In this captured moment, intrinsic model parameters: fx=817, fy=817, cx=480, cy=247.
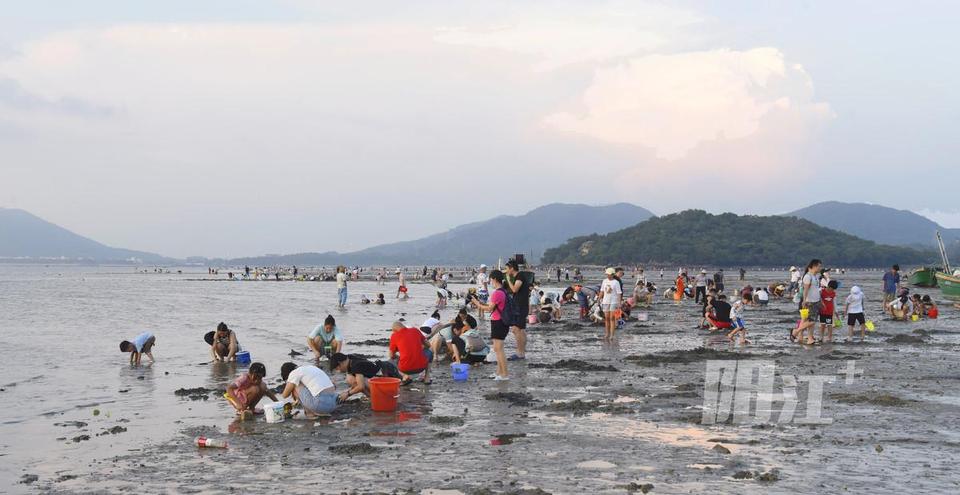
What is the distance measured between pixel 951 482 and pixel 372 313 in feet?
103

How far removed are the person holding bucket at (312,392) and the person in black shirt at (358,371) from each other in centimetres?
76

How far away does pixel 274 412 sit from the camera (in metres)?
11.5

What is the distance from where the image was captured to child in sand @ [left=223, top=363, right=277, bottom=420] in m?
11.9

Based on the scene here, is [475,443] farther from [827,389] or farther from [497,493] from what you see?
[827,389]

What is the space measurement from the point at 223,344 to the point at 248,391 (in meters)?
7.00

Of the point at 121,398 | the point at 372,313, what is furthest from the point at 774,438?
the point at 372,313

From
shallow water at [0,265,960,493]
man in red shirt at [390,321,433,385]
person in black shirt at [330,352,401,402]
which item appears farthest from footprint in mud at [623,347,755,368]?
person in black shirt at [330,352,401,402]

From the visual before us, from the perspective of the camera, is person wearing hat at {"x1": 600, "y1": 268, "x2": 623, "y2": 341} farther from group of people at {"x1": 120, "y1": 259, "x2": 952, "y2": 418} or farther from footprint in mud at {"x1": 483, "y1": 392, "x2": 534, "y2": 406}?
footprint in mud at {"x1": 483, "y1": 392, "x2": 534, "y2": 406}

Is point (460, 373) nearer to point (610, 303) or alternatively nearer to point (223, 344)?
point (223, 344)

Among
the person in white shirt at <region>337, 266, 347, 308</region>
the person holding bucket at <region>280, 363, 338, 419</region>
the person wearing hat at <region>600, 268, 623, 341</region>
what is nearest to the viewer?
the person holding bucket at <region>280, 363, 338, 419</region>

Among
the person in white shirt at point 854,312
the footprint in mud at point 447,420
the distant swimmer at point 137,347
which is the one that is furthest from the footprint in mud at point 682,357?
the distant swimmer at point 137,347

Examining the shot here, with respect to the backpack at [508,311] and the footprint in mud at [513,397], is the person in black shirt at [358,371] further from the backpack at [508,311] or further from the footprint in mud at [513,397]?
the backpack at [508,311]

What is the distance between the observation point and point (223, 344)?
18.5 meters

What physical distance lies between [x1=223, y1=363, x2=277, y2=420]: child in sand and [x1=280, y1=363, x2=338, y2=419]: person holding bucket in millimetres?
442
